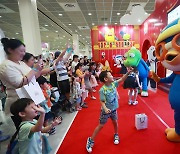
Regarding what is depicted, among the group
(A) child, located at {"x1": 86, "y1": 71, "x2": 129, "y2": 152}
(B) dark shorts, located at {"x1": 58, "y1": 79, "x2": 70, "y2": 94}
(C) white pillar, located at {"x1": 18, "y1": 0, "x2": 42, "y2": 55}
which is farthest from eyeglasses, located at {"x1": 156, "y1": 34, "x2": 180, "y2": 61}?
(C) white pillar, located at {"x1": 18, "y1": 0, "x2": 42, "y2": 55}

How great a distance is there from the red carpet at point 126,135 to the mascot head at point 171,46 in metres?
1.09

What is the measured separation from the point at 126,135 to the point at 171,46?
1469mm

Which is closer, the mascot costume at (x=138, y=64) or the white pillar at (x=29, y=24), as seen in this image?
the mascot costume at (x=138, y=64)

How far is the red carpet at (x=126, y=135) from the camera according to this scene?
83.6 inches

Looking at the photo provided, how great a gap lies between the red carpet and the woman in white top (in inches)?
43.8

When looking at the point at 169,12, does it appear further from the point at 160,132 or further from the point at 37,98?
the point at 37,98

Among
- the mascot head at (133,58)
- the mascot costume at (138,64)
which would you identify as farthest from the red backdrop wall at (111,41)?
the mascot head at (133,58)

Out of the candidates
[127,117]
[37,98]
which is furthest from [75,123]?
[37,98]

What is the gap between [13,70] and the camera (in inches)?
61.7

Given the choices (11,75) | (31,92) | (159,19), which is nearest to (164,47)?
(31,92)

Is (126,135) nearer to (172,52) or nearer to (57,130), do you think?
(57,130)

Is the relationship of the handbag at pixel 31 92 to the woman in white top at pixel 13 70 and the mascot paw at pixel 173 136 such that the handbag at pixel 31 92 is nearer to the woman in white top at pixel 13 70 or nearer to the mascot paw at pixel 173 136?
the woman in white top at pixel 13 70

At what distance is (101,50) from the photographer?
852 centimetres

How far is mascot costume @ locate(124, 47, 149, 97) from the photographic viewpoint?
3936 millimetres
